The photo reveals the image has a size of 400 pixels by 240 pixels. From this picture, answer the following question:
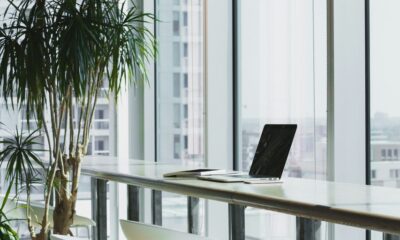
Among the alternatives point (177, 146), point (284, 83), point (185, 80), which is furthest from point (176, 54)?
point (284, 83)

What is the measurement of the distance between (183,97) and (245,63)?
2.85 ft

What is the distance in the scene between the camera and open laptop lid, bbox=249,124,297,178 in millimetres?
2859

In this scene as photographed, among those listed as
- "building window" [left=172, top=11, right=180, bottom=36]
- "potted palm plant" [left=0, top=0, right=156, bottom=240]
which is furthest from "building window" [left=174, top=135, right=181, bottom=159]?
"potted palm plant" [left=0, top=0, right=156, bottom=240]

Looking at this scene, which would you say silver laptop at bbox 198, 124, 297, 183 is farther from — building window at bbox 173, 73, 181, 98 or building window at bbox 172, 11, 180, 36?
building window at bbox 172, 11, 180, 36

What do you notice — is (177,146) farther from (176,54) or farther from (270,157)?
(270,157)

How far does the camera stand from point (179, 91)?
5383mm

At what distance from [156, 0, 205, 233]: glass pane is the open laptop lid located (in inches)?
70.3

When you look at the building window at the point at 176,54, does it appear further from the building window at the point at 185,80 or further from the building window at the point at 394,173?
the building window at the point at 394,173

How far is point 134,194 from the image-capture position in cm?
374

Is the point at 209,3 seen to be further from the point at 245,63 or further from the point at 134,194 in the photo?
the point at 134,194

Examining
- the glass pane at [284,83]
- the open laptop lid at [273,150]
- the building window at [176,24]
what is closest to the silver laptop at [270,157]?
the open laptop lid at [273,150]

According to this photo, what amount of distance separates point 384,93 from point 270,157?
2.62 ft

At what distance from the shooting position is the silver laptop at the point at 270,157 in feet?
9.36

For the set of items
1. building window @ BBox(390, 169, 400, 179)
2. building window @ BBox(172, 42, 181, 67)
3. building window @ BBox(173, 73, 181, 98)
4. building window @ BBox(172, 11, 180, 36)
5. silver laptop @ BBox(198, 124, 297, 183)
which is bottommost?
building window @ BBox(390, 169, 400, 179)
